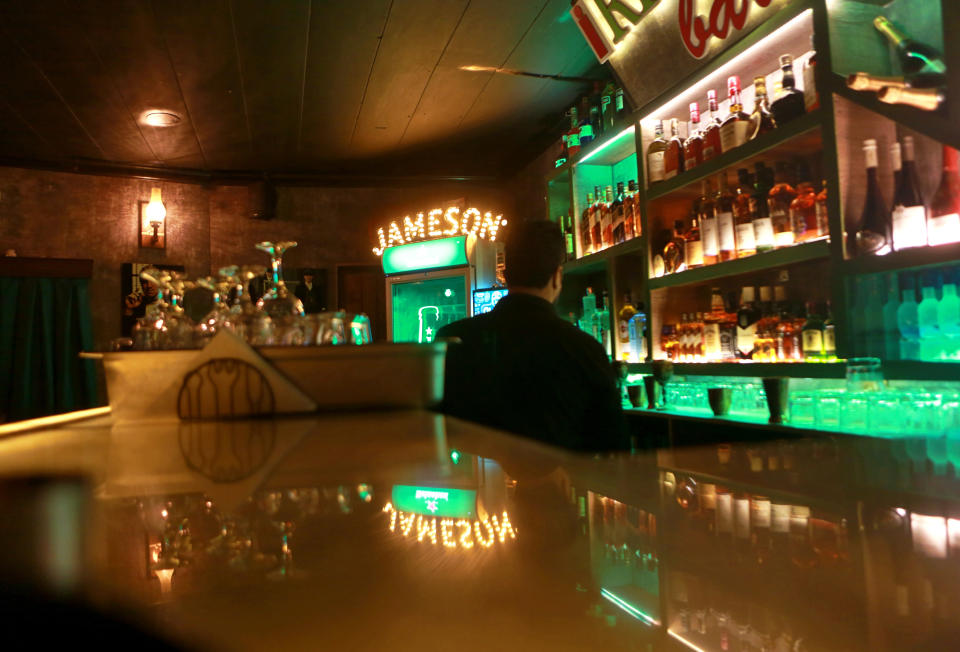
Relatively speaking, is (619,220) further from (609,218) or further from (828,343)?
(828,343)

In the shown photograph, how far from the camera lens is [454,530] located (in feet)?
0.80

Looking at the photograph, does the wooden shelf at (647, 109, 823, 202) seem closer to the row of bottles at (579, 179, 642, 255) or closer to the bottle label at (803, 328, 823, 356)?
the row of bottles at (579, 179, 642, 255)

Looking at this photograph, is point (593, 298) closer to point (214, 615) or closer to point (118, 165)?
point (214, 615)

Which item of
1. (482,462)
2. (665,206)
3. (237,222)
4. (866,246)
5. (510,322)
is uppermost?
(237,222)

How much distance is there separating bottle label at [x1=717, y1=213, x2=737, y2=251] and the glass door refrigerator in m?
2.75

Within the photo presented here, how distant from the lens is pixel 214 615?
17 cm

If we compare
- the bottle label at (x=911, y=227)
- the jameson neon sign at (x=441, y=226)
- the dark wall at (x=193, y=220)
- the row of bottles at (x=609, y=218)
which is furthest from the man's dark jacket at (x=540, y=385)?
the dark wall at (x=193, y=220)

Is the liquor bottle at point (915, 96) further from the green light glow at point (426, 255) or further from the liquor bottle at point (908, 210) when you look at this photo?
the green light glow at point (426, 255)

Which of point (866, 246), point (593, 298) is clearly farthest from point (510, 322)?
point (593, 298)

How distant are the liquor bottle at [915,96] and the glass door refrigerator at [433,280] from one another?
11.8 ft

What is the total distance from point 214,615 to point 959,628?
183 millimetres

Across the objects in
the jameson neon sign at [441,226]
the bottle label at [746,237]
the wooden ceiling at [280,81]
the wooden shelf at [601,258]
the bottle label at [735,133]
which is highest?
the wooden ceiling at [280,81]

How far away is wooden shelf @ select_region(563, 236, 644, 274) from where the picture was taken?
2.82 meters

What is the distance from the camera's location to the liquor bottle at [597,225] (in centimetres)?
323
